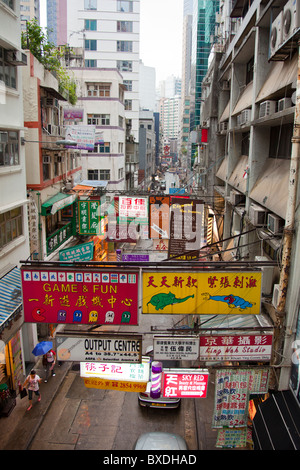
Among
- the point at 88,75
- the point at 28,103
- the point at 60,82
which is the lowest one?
the point at 28,103

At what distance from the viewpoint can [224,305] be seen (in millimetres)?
8445

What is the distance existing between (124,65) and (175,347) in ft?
156

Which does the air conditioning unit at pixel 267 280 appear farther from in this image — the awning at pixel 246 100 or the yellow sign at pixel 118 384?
the awning at pixel 246 100

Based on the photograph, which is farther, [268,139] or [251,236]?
[251,236]

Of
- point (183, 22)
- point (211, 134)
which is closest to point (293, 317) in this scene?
point (211, 134)

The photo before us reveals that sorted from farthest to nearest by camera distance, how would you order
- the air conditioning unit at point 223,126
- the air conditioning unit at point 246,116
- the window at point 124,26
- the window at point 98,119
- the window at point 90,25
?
the window at point 90,25
the window at point 124,26
the window at point 98,119
the air conditioning unit at point 223,126
the air conditioning unit at point 246,116

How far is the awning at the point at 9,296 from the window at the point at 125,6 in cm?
4531

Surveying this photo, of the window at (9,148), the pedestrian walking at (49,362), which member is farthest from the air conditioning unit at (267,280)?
the pedestrian walking at (49,362)

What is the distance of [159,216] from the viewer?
1892 cm

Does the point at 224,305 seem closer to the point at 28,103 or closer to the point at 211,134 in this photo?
the point at 28,103

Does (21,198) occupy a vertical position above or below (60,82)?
below

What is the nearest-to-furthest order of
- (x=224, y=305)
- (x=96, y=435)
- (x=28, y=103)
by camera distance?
1. (x=224, y=305)
2. (x=96, y=435)
3. (x=28, y=103)

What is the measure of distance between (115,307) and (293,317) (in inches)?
171

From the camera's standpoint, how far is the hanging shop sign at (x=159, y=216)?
60.8 feet
